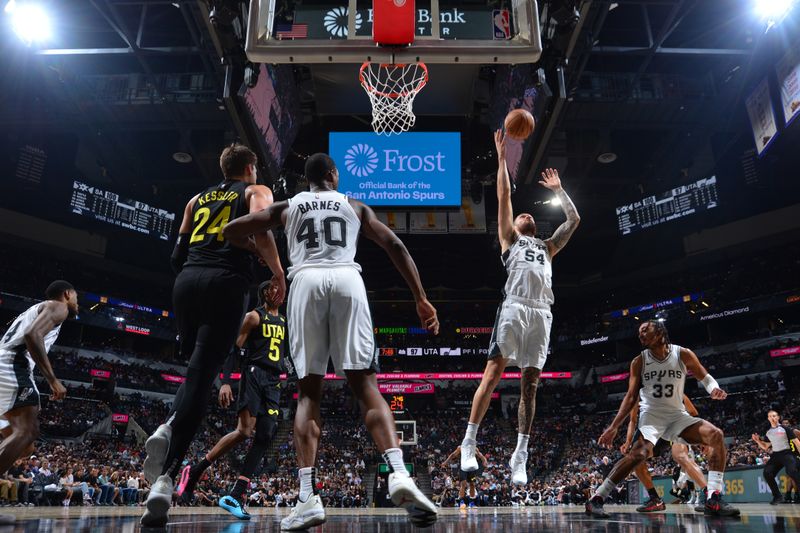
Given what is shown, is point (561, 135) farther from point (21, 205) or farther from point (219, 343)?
point (21, 205)

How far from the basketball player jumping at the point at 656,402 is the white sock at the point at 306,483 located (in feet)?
11.5

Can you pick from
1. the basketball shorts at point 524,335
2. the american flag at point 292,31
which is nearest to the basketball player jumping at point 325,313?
the basketball shorts at point 524,335

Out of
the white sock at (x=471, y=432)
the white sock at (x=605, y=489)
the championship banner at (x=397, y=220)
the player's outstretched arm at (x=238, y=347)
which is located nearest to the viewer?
the white sock at (x=471, y=432)

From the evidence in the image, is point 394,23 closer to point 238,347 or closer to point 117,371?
point 238,347

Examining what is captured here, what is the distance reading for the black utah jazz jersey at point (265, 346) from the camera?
6242 mm

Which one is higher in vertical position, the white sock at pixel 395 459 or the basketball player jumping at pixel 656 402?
the basketball player jumping at pixel 656 402

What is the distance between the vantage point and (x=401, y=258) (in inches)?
136

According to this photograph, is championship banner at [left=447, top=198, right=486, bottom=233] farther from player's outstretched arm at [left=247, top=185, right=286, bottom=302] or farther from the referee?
player's outstretched arm at [left=247, top=185, right=286, bottom=302]

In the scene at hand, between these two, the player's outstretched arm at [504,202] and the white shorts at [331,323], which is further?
the player's outstretched arm at [504,202]

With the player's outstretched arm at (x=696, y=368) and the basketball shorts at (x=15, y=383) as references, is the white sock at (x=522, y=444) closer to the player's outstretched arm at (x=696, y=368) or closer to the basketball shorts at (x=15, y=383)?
the player's outstretched arm at (x=696, y=368)

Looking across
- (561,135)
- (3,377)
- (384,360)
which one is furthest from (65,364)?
(3,377)

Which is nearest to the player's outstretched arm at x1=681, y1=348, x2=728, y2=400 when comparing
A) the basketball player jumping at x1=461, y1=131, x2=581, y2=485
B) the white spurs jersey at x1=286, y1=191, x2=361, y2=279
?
the basketball player jumping at x1=461, y1=131, x2=581, y2=485

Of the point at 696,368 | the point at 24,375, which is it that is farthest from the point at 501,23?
the point at 24,375

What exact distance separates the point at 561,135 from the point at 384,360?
81.3 ft
